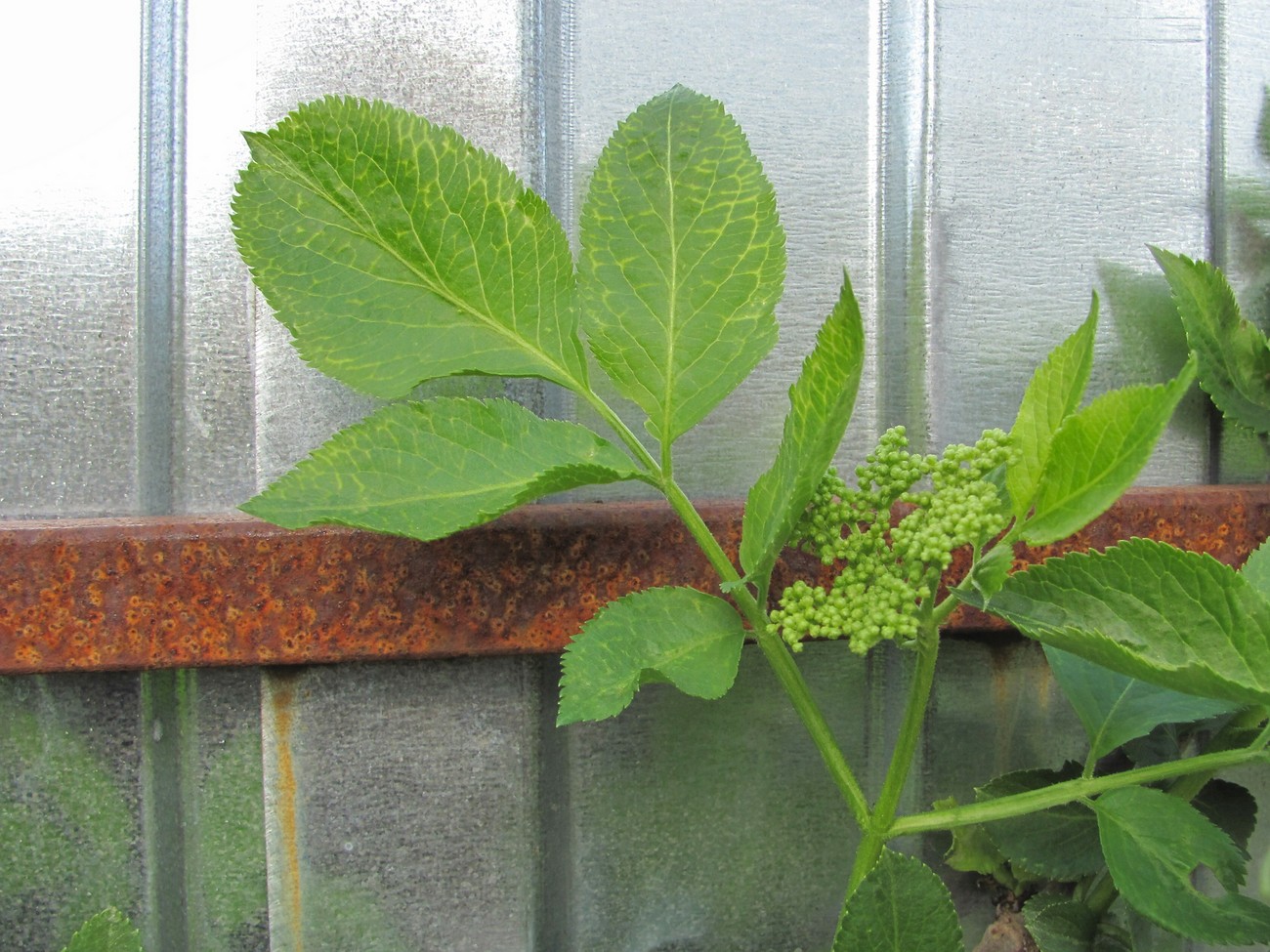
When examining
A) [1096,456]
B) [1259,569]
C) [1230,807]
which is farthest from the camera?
[1230,807]

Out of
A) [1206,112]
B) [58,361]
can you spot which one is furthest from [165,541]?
[1206,112]

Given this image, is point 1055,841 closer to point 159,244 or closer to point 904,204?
point 904,204

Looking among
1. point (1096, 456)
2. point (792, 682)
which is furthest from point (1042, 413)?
point (792, 682)

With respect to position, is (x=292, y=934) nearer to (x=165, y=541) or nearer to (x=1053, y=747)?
(x=165, y=541)

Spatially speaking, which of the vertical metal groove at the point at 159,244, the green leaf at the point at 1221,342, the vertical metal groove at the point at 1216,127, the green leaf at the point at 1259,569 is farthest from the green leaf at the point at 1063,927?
the vertical metal groove at the point at 159,244

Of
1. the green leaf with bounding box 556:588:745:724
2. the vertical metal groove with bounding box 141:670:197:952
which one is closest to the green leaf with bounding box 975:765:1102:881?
the green leaf with bounding box 556:588:745:724

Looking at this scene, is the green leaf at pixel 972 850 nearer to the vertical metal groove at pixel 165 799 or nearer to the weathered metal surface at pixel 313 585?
the weathered metal surface at pixel 313 585
